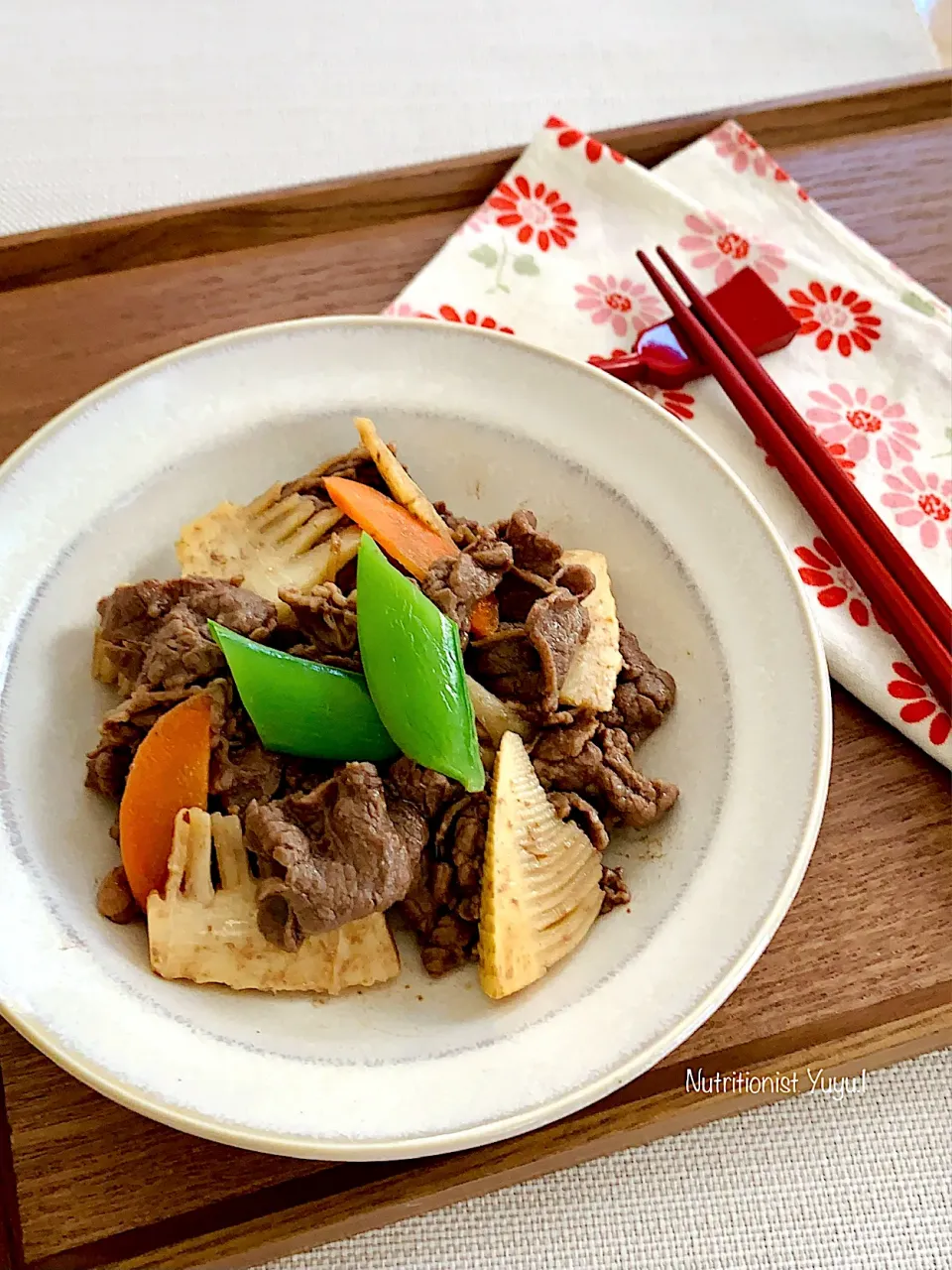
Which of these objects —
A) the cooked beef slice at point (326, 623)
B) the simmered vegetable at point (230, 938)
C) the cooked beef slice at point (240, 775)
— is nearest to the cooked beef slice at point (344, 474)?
the cooked beef slice at point (326, 623)

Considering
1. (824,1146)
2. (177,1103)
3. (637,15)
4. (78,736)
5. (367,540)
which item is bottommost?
(824,1146)

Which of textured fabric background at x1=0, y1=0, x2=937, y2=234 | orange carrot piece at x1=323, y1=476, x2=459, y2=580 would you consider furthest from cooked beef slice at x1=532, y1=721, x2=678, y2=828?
textured fabric background at x1=0, y1=0, x2=937, y2=234

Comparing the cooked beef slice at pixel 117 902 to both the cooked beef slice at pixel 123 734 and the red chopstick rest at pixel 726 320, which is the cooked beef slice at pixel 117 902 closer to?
the cooked beef slice at pixel 123 734

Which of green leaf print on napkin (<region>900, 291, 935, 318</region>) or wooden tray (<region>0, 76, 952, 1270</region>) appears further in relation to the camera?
green leaf print on napkin (<region>900, 291, 935, 318</region>)

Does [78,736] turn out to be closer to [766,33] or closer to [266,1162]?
[266,1162]

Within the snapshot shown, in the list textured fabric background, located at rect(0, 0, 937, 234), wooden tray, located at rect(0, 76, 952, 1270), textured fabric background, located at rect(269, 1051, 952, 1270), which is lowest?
textured fabric background, located at rect(269, 1051, 952, 1270)

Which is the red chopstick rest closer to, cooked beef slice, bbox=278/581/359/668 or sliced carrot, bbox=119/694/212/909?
cooked beef slice, bbox=278/581/359/668

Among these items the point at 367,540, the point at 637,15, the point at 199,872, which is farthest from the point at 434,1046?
the point at 637,15

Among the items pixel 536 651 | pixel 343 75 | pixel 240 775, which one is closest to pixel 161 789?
pixel 240 775
